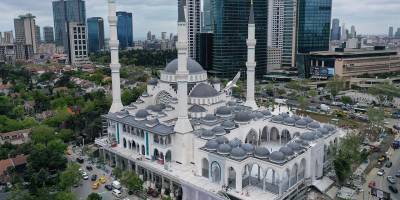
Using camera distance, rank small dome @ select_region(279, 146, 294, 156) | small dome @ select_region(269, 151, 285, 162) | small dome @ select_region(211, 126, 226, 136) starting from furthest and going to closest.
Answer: small dome @ select_region(211, 126, 226, 136) → small dome @ select_region(279, 146, 294, 156) → small dome @ select_region(269, 151, 285, 162)

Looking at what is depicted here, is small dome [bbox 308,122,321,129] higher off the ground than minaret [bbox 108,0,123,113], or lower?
lower

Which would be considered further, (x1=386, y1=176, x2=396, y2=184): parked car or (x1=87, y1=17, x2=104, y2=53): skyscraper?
(x1=87, y1=17, x2=104, y2=53): skyscraper

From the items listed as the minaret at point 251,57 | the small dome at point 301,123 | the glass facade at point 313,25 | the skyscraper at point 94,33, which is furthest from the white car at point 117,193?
the skyscraper at point 94,33

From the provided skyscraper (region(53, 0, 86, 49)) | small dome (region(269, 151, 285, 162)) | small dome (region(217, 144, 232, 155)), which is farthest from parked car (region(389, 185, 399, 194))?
skyscraper (region(53, 0, 86, 49))

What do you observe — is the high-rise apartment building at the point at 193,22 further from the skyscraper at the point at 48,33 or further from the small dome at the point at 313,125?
the skyscraper at the point at 48,33

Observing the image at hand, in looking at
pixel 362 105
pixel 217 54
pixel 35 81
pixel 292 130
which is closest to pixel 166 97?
pixel 292 130

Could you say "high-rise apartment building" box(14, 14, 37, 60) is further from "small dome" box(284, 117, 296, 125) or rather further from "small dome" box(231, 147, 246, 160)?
"small dome" box(231, 147, 246, 160)
